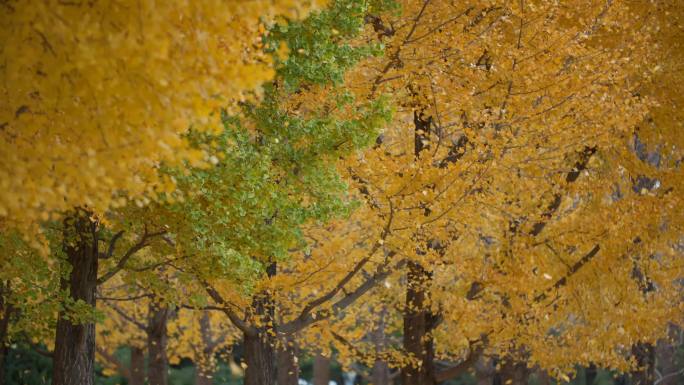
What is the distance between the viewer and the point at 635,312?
12531 millimetres

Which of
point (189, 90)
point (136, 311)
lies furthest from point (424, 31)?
point (136, 311)

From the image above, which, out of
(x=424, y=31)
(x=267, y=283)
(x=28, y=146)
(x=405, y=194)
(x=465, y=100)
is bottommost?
(x=28, y=146)

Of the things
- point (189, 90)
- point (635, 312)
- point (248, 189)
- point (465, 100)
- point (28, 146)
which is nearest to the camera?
point (189, 90)

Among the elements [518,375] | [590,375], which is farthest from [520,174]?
[590,375]

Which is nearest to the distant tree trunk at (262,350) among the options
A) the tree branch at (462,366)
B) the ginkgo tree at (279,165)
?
the ginkgo tree at (279,165)

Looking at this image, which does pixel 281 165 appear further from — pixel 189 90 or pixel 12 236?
pixel 189 90

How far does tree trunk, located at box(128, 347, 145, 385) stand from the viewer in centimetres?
2277

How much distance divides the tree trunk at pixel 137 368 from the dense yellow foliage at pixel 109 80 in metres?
18.7

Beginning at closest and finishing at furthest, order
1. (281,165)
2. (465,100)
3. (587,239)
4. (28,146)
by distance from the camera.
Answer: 1. (28,146)
2. (281,165)
3. (465,100)
4. (587,239)

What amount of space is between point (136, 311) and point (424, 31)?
48.1 feet

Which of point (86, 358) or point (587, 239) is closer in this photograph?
point (86, 358)

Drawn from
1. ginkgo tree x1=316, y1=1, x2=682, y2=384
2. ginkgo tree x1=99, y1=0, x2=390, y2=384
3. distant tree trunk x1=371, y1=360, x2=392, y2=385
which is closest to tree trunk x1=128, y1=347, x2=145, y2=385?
distant tree trunk x1=371, y1=360, x2=392, y2=385

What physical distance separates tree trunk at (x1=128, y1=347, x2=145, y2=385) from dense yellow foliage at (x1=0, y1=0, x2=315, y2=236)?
18745 mm

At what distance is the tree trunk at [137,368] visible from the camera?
74.7 feet
